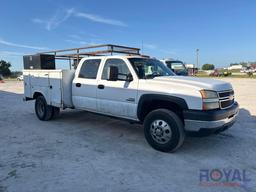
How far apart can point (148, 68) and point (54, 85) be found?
9.64 feet

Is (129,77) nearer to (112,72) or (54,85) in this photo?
(112,72)

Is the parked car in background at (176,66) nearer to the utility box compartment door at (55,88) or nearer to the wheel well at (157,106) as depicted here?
the utility box compartment door at (55,88)

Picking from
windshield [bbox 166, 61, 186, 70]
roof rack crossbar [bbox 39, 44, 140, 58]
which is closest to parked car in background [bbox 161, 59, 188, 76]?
windshield [bbox 166, 61, 186, 70]

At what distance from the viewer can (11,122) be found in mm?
7266

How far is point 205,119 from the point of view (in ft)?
13.4

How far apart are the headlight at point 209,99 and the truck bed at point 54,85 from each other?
3.83 m

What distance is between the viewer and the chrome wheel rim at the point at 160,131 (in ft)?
14.7

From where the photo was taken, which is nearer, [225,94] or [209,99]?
[209,99]

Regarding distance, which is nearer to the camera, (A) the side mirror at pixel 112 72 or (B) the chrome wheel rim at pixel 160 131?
(B) the chrome wheel rim at pixel 160 131

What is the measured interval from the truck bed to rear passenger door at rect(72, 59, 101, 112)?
0.22 metres

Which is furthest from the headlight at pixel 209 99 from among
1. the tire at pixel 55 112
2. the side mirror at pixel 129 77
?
the tire at pixel 55 112

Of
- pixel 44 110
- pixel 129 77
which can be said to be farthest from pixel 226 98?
pixel 44 110

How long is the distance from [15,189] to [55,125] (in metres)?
3.67

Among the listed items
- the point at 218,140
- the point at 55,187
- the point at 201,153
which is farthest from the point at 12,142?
the point at 218,140
